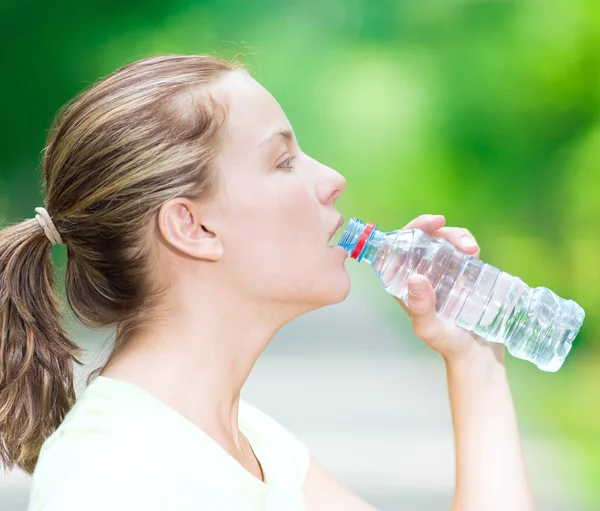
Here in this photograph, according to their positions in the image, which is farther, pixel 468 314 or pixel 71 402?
pixel 468 314

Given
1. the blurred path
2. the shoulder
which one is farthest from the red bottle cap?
the blurred path

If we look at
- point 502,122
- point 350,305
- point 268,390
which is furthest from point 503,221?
point 268,390

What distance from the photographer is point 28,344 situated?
1044 millimetres

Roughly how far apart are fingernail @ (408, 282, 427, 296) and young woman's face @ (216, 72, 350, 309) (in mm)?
88

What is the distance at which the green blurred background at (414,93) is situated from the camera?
560 cm

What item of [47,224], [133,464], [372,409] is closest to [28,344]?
[47,224]

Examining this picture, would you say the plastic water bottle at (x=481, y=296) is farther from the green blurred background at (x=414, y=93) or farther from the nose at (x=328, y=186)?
the green blurred background at (x=414, y=93)

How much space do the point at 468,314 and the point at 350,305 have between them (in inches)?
188

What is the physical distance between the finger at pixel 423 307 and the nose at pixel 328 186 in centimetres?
14

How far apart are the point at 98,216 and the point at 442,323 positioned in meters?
0.46

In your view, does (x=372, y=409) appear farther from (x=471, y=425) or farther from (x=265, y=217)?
(x=265, y=217)

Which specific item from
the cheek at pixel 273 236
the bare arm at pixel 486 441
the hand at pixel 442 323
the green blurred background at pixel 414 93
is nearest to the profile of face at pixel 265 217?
the cheek at pixel 273 236

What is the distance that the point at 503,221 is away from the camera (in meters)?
6.03

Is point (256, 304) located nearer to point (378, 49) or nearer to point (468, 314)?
point (468, 314)
